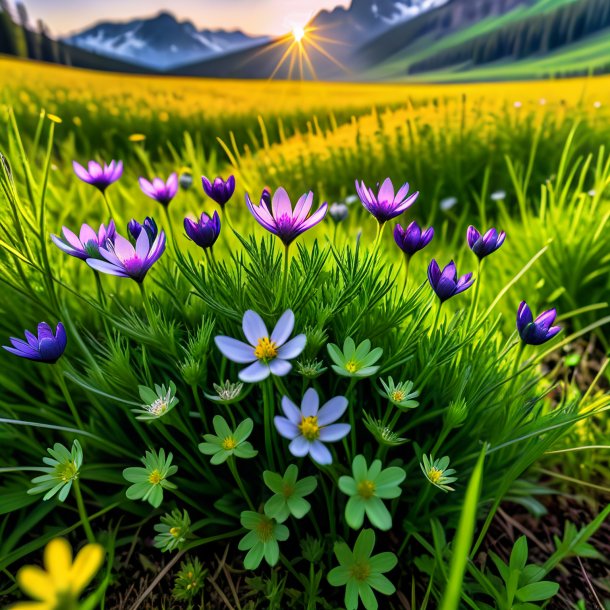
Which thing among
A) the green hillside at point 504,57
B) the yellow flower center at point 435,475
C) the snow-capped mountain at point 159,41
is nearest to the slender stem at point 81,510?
the yellow flower center at point 435,475

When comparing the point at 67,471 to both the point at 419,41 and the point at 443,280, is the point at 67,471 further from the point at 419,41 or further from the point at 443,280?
the point at 419,41

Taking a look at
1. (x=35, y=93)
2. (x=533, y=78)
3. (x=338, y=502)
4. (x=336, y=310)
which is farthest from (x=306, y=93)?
(x=338, y=502)

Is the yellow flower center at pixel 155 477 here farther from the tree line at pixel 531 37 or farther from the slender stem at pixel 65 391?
the tree line at pixel 531 37

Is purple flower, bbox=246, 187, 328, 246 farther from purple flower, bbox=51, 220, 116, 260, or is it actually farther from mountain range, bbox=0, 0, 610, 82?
mountain range, bbox=0, 0, 610, 82

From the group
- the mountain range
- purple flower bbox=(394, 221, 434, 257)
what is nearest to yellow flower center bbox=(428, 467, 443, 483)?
purple flower bbox=(394, 221, 434, 257)

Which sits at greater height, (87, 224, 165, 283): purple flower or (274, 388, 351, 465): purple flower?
(87, 224, 165, 283): purple flower

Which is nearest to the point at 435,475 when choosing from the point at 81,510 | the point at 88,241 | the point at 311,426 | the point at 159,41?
the point at 311,426
